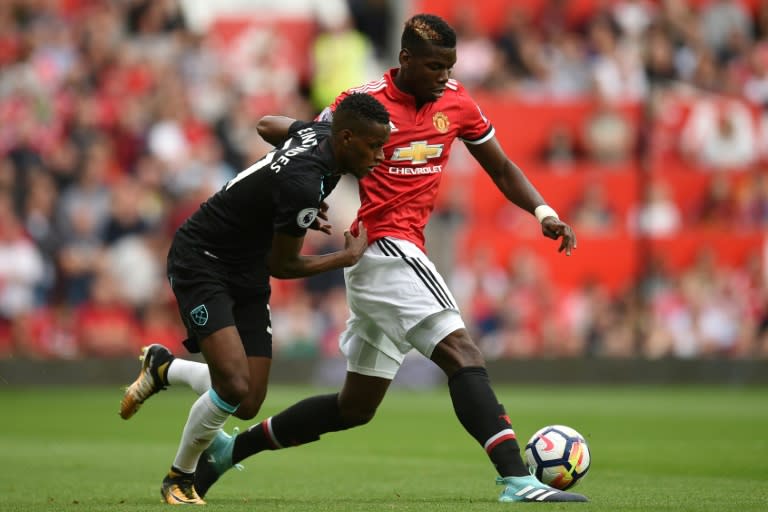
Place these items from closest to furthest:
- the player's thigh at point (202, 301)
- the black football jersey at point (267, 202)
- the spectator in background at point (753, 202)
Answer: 1. the black football jersey at point (267, 202)
2. the player's thigh at point (202, 301)
3. the spectator in background at point (753, 202)

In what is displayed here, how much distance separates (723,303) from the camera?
21234 millimetres

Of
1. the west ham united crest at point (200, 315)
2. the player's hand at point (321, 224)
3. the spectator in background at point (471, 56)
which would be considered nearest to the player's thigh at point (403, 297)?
the player's hand at point (321, 224)

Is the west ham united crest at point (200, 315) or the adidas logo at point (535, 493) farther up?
the west ham united crest at point (200, 315)

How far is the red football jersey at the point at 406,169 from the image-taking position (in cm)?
810

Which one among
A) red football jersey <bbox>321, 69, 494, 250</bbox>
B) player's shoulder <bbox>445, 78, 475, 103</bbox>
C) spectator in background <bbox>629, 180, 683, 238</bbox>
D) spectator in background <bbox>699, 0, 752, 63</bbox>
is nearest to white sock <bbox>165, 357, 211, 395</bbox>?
red football jersey <bbox>321, 69, 494, 250</bbox>

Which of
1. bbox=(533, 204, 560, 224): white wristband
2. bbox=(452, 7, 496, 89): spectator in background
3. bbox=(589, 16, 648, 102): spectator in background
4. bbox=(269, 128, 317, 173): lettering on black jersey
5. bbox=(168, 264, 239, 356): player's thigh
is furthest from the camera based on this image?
bbox=(589, 16, 648, 102): spectator in background

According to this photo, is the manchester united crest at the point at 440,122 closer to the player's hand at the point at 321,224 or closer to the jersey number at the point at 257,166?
the player's hand at the point at 321,224

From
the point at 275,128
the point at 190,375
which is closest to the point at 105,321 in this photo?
the point at 190,375

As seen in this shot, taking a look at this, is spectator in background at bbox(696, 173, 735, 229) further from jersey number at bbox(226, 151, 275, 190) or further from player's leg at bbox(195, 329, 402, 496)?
jersey number at bbox(226, 151, 275, 190)

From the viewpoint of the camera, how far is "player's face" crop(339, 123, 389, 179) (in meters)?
7.49

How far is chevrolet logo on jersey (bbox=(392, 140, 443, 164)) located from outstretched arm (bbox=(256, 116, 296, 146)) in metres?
0.65

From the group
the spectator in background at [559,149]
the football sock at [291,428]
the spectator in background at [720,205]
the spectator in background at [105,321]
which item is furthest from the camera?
the spectator in background at [559,149]

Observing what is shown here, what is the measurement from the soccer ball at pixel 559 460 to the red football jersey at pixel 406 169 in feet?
4.32

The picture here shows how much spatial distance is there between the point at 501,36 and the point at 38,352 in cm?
980
